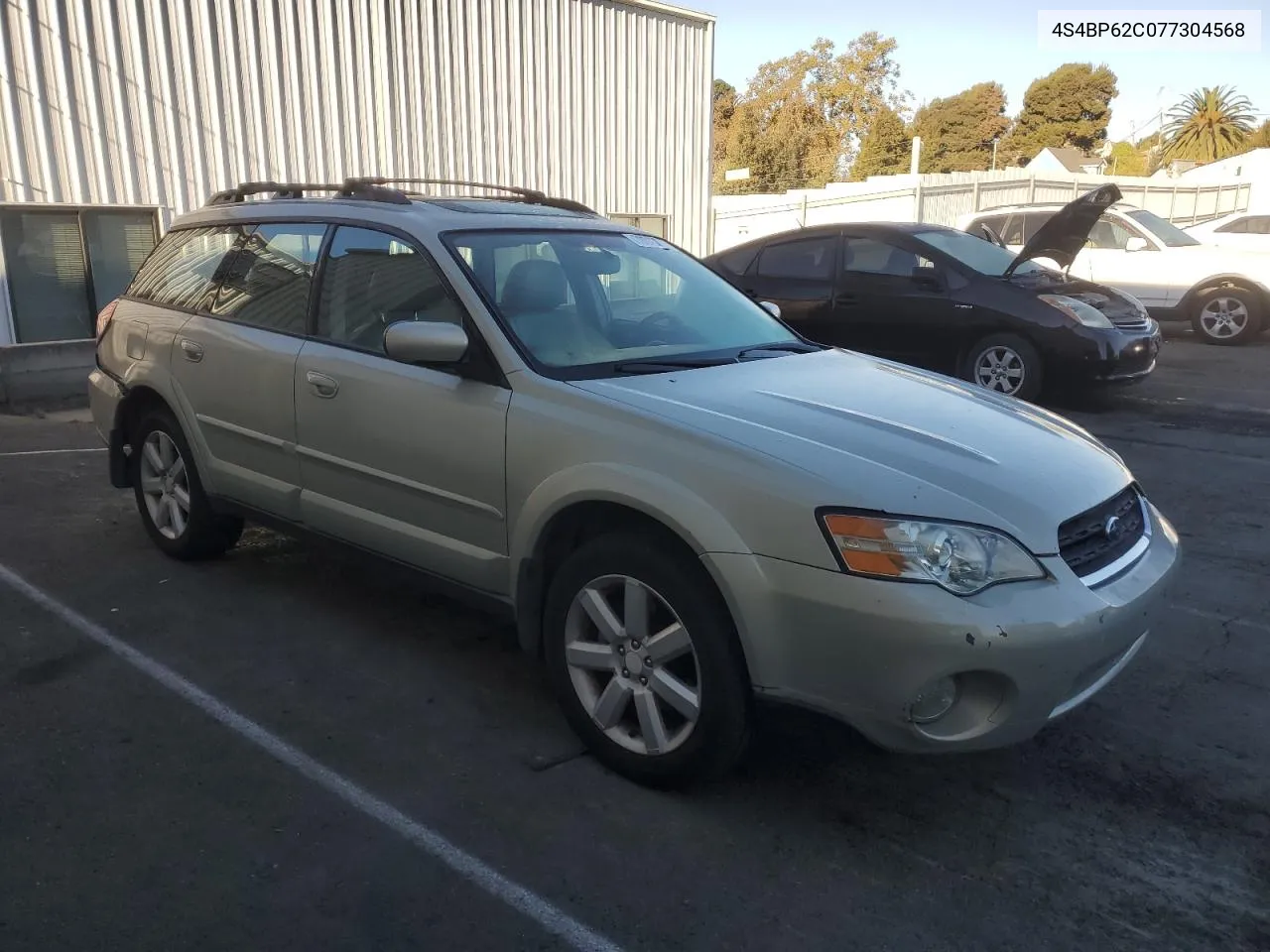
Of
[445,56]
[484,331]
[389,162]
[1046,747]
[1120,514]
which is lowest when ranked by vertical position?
[1046,747]

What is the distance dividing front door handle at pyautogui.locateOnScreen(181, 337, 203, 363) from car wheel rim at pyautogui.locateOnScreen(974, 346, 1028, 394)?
6.24 meters

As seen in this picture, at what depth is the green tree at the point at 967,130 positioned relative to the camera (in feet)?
198

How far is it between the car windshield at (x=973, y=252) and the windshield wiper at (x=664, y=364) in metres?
5.77

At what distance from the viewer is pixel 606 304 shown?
387 centimetres

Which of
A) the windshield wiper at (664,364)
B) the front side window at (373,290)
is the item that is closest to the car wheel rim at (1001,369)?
the windshield wiper at (664,364)

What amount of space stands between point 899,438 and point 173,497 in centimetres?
360

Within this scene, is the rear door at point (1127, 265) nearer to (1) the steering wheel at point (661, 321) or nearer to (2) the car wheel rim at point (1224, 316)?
(2) the car wheel rim at point (1224, 316)

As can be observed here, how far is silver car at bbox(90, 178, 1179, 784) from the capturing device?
2.58m

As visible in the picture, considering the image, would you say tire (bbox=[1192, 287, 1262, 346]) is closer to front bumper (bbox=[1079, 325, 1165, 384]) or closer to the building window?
front bumper (bbox=[1079, 325, 1165, 384])

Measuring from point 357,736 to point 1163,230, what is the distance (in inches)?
528

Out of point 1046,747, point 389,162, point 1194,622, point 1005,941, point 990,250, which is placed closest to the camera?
point 1005,941

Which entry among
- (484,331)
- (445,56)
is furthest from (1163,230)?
(484,331)

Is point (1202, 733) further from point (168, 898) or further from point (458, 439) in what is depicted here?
point (168, 898)

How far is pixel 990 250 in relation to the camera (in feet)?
29.9
